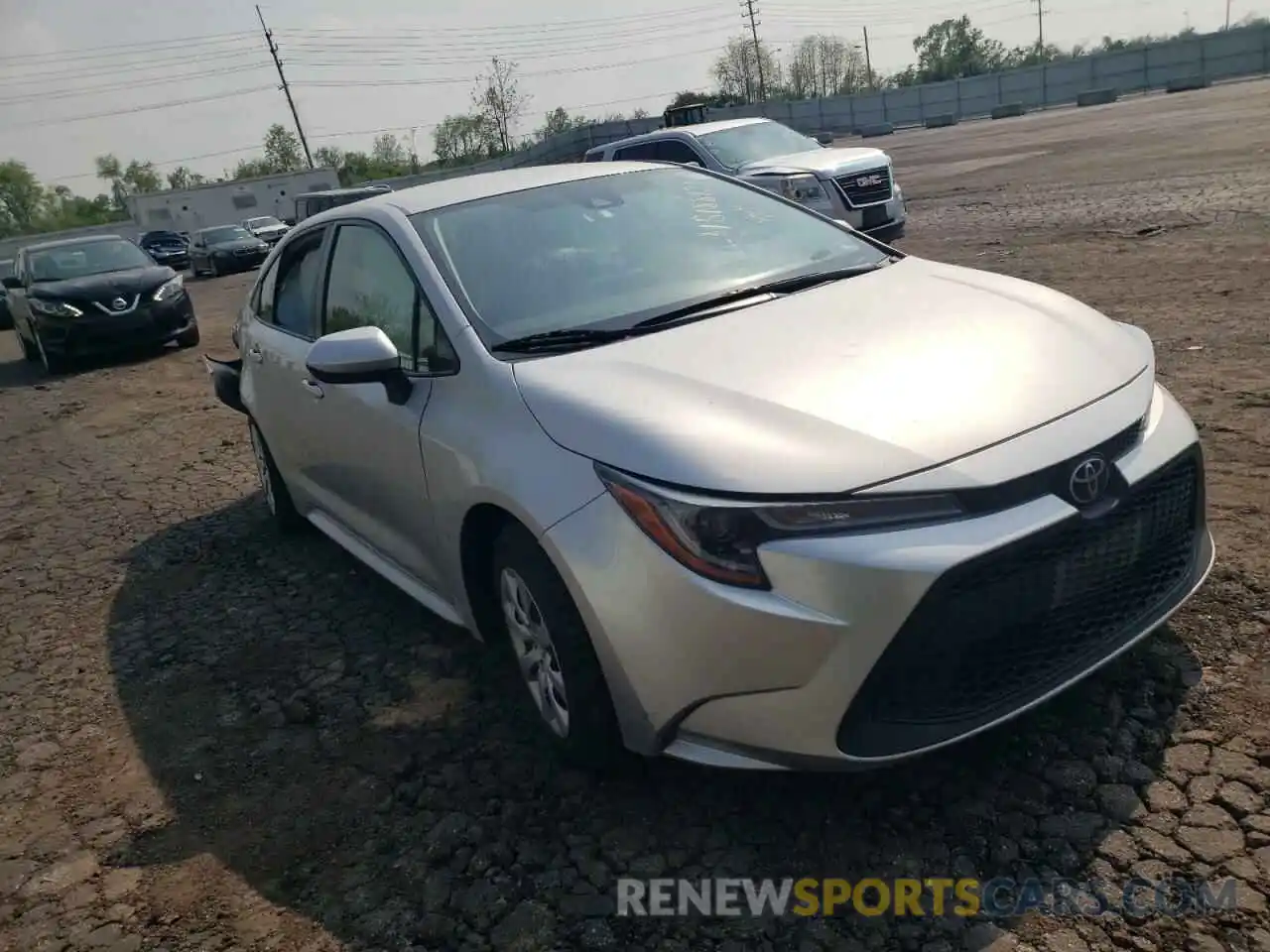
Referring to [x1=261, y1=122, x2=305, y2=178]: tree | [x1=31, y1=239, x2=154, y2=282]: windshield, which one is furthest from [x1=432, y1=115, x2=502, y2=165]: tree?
[x1=31, y1=239, x2=154, y2=282]: windshield

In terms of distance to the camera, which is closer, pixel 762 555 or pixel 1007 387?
pixel 762 555

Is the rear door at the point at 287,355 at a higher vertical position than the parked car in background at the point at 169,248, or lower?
higher

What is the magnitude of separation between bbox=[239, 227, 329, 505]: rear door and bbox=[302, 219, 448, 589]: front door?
0.61 feet

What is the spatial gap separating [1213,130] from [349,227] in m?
19.5

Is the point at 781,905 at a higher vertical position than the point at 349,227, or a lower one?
lower

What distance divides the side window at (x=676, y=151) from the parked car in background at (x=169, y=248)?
98.7 feet

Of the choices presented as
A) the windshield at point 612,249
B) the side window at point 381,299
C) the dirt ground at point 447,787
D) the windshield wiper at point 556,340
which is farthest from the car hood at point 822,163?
the windshield wiper at point 556,340

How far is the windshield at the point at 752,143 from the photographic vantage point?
43.1 feet

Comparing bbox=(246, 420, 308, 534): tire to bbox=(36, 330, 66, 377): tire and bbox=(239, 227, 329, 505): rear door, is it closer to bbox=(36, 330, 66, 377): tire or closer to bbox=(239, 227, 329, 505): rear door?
bbox=(239, 227, 329, 505): rear door

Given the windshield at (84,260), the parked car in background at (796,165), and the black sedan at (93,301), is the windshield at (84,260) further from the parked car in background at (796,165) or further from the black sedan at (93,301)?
the parked car in background at (796,165)

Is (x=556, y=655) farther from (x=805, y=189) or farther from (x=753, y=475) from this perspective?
(x=805, y=189)

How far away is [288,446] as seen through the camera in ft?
15.4

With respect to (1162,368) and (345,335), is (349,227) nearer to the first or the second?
(345,335)

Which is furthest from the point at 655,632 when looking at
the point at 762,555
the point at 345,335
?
the point at 345,335
